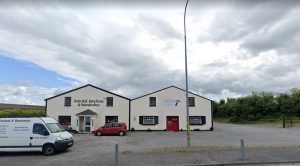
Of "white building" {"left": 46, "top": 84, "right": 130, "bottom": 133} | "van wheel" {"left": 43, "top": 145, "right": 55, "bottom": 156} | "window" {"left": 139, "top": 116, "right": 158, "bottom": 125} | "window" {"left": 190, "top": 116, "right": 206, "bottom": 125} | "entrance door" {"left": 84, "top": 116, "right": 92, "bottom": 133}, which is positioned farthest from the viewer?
"window" {"left": 190, "top": 116, "right": 206, "bottom": 125}

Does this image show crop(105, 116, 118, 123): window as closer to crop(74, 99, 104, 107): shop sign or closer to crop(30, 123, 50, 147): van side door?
crop(74, 99, 104, 107): shop sign

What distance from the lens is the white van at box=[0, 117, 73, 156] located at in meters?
14.6

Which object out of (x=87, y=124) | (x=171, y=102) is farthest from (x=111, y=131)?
(x=171, y=102)

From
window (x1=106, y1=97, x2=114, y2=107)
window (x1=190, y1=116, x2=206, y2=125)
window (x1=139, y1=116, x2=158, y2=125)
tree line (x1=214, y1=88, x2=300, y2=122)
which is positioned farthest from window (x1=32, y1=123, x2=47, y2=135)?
tree line (x1=214, y1=88, x2=300, y2=122)

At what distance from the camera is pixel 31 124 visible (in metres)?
15.2

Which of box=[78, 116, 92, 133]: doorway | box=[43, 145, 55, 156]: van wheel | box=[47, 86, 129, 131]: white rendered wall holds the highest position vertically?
box=[47, 86, 129, 131]: white rendered wall

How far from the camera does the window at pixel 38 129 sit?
14915 mm

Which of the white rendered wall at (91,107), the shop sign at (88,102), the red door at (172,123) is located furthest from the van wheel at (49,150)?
the red door at (172,123)

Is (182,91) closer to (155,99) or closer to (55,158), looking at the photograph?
(155,99)

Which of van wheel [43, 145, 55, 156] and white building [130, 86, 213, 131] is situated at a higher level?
white building [130, 86, 213, 131]

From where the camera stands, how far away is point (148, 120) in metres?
34.4

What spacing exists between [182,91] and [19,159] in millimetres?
24432

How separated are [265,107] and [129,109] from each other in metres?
31.9

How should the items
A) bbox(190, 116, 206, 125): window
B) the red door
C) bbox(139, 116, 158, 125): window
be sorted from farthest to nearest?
bbox(190, 116, 206, 125): window → the red door → bbox(139, 116, 158, 125): window
